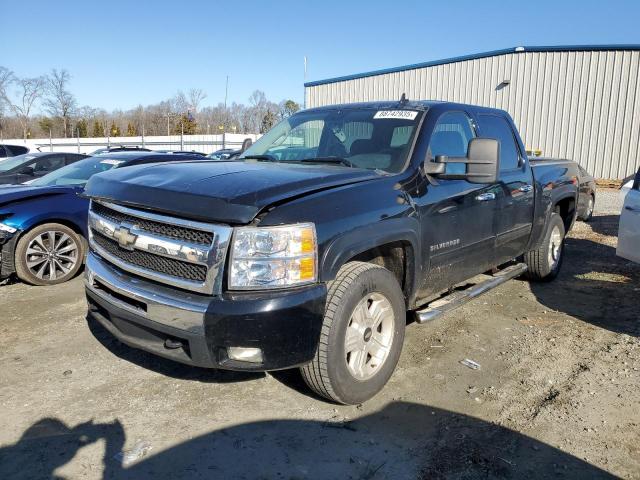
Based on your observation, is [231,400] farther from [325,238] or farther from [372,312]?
[325,238]

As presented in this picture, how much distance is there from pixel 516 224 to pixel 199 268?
336 centimetres

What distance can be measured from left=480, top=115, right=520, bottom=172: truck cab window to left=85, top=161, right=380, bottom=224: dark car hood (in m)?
1.90

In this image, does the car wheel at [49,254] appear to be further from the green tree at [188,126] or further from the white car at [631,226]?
the green tree at [188,126]

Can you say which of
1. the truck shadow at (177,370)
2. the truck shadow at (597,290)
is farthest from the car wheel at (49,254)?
the truck shadow at (597,290)

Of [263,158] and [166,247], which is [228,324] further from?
[263,158]

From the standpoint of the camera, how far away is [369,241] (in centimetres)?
316

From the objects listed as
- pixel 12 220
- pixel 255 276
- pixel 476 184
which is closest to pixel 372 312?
pixel 255 276

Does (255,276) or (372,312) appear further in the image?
(372,312)

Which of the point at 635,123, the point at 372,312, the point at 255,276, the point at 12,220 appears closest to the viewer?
the point at 255,276

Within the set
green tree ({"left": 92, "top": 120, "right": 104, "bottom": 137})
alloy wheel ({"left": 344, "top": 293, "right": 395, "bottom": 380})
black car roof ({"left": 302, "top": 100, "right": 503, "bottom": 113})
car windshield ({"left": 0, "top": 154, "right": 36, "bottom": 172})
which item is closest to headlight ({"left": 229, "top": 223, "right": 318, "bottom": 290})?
alloy wheel ({"left": 344, "top": 293, "right": 395, "bottom": 380})

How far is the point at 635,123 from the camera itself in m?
19.0

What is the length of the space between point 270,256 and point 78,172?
560 centimetres

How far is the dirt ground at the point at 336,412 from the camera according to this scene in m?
2.69

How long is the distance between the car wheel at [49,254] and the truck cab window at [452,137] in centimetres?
441
